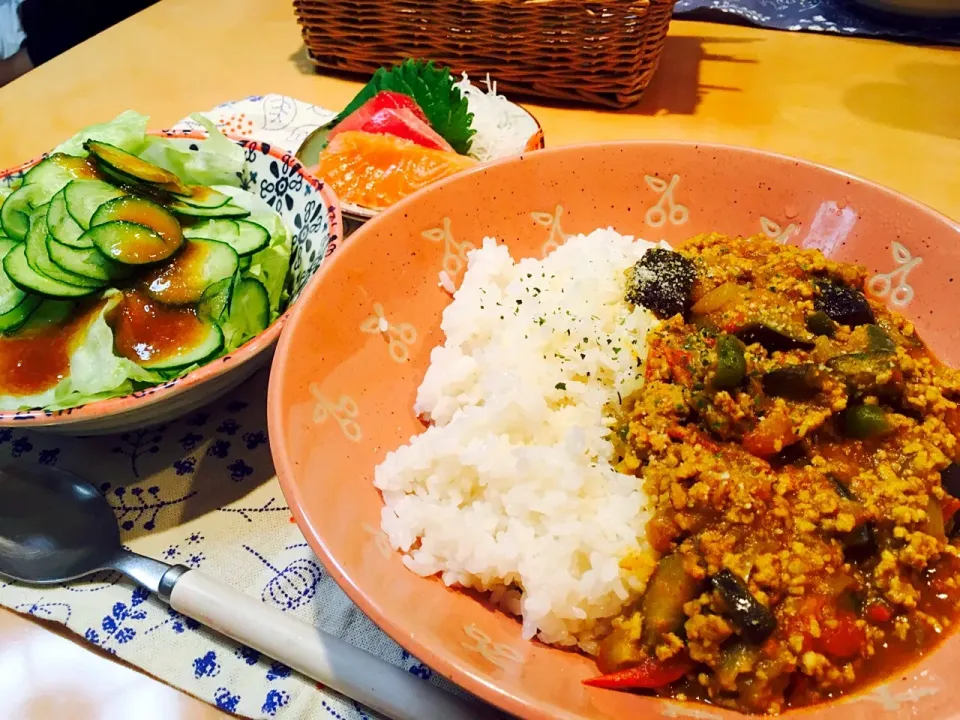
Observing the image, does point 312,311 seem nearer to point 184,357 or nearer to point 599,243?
point 184,357

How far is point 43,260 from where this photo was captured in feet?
8.06

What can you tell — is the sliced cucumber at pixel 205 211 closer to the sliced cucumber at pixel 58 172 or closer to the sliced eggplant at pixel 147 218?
the sliced eggplant at pixel 147 218

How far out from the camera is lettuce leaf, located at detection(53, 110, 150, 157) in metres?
2.96

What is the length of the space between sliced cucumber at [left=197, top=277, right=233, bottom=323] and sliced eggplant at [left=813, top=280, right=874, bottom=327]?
198 centimetres

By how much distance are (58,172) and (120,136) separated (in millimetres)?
318

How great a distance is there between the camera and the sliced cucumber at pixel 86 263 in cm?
240

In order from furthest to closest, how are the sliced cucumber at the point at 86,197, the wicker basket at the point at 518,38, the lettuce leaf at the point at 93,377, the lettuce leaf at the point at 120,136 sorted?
the wicker basket at the point at 518,38
the lettuce leaf at the point at 120,136
the sliced cucumber at the point at 86,197
the lettuce leaf at the point at 93,377

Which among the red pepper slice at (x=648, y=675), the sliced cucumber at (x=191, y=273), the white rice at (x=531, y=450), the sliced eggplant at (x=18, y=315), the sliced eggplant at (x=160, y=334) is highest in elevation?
the sliced cucumber at (x=191, y=273)

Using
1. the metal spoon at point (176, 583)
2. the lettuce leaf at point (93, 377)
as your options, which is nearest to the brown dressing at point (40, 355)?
the lettuce leaf at point (93, 377)

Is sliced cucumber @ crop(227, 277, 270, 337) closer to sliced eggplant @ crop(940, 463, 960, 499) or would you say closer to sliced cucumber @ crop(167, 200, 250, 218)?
sliced cucumber @ crop(167, 200, 250, 218)

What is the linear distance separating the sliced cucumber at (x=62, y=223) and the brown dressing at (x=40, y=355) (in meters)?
0.29

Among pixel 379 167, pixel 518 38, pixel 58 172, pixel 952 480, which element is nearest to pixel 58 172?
pixel 58 172

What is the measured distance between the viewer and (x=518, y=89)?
4445mm

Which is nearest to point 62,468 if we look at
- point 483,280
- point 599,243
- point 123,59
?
point 483,280
